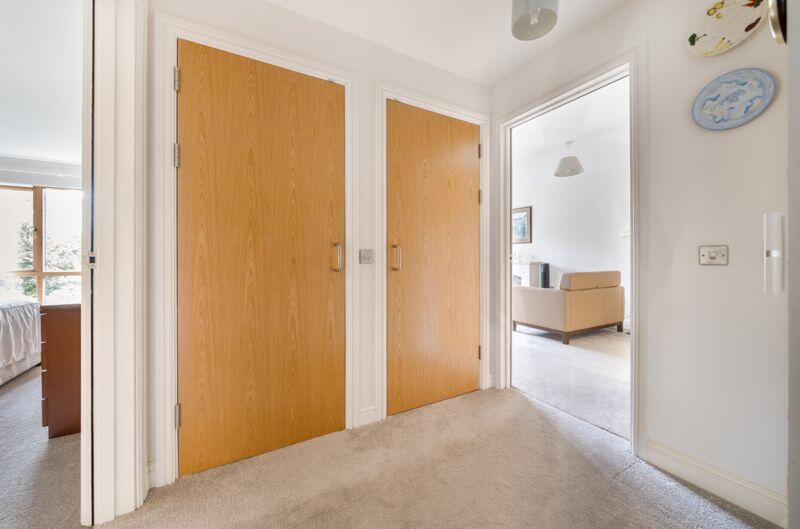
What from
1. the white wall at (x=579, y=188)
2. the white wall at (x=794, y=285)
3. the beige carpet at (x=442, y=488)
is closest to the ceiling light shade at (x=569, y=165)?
the white wall at (x=579, y=188)

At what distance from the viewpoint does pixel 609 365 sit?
3191mm

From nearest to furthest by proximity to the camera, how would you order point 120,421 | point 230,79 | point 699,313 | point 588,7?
Answer: point 120,421 → point 699,313 → point 230,79 → point 588,7

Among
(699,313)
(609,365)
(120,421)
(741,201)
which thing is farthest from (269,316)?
(609,365)

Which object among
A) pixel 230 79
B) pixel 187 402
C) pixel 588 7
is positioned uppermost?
pixel 588 7

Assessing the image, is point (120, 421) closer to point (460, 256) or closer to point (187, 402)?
point (187, 402)

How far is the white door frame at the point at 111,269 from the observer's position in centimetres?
132

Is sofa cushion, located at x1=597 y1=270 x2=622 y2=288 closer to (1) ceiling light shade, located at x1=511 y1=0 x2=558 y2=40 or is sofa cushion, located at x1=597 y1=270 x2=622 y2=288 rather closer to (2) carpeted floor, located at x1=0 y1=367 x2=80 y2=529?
(1) ceiling light shade, located at x1=511 y1=0 x2=558 y2=40

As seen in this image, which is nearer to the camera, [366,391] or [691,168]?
[691,168]

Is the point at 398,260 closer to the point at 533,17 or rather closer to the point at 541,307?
the point at 533,17

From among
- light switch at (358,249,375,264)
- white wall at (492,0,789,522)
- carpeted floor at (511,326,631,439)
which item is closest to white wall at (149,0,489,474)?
light switch at (358,249,375,264)

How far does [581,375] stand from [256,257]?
2812mm

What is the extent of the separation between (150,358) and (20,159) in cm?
496

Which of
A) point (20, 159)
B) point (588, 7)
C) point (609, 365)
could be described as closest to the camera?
point (588, 7)

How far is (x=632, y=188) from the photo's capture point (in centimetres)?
176
